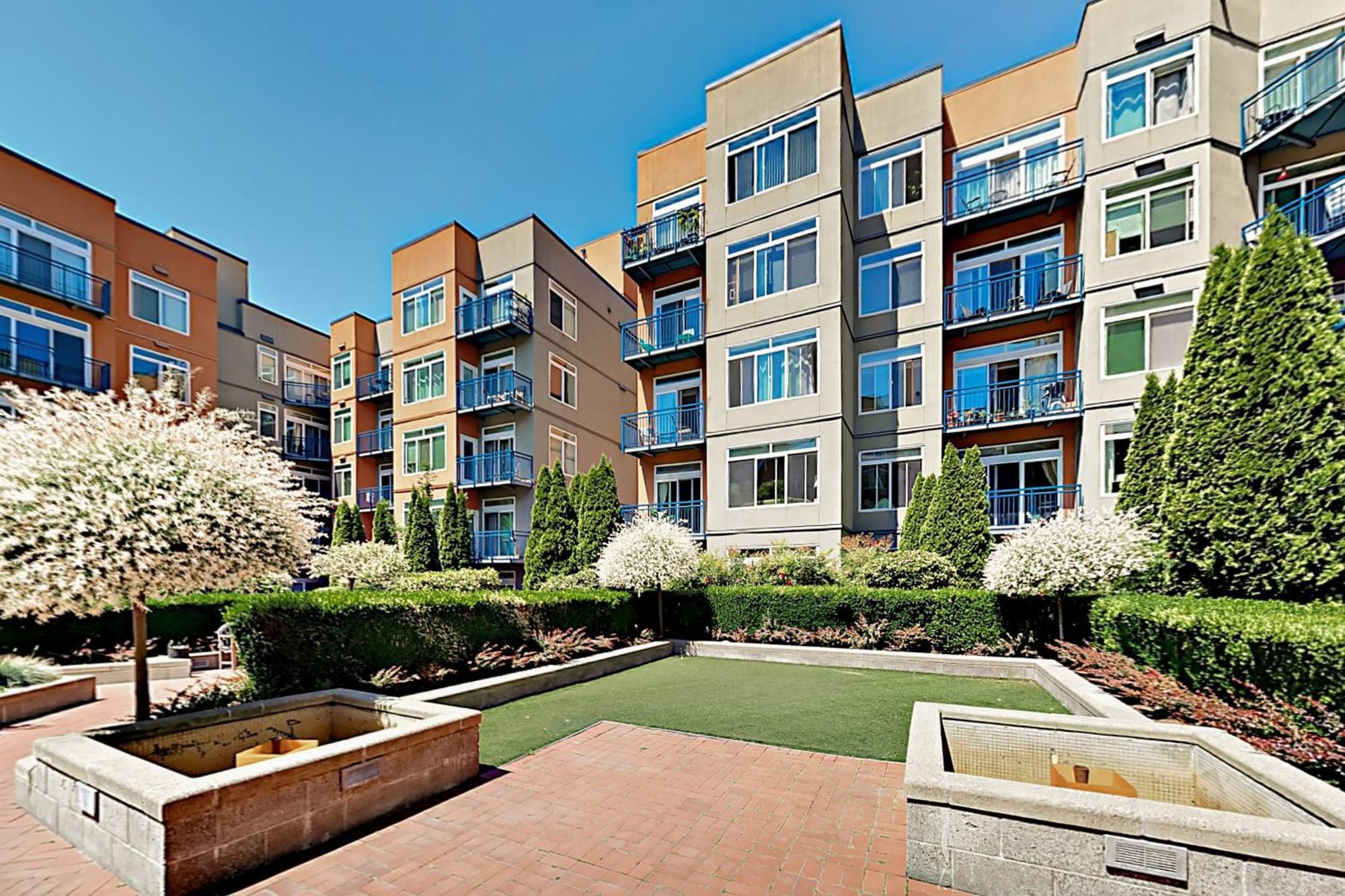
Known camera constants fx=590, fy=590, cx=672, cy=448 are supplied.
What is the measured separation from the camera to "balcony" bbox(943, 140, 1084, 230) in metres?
16.1

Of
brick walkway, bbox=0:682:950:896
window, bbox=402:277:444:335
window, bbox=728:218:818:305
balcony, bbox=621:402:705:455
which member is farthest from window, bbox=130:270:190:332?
brick walkway, bbox=0:682:950:896

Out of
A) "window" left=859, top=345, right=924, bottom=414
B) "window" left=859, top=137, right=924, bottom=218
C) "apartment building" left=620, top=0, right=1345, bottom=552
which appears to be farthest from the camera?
"window" left=859, top=137, right=924, bottom=218

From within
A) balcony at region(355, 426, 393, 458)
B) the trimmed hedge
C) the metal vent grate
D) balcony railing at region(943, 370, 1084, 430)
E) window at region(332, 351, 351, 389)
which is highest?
window at region(332, 351, 351, 389)

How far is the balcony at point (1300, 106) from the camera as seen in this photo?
13.2m

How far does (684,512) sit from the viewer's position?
19172mm

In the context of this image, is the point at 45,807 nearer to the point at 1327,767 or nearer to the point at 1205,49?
the point at 1327,767

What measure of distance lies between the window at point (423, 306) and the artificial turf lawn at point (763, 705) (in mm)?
18050

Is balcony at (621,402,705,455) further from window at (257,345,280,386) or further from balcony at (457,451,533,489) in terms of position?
window at (257,345,280,386)

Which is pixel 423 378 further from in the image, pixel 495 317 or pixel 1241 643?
pixel 1241 643

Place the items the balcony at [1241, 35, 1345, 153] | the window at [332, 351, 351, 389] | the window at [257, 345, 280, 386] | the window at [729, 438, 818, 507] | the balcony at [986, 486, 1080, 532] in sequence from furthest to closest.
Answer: the window at [332, 351, 351, 389] < the window at [257, 345, 280, 386] < the window at [729, 438, 818, 507] < the balcony at [986, 486, 1080, 532] < the balcony at [1241, 35, 1345, 153]

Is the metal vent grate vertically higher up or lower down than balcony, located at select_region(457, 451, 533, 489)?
lower down

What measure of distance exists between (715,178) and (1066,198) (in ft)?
32.7

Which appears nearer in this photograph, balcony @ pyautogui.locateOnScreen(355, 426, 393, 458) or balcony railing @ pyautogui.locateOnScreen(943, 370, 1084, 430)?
balcony railing @ pyautogui.locateOnScreen(943, 370, 1084, 430)

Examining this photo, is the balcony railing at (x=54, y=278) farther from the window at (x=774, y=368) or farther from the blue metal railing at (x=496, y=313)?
the window at (x=774, y=368)
